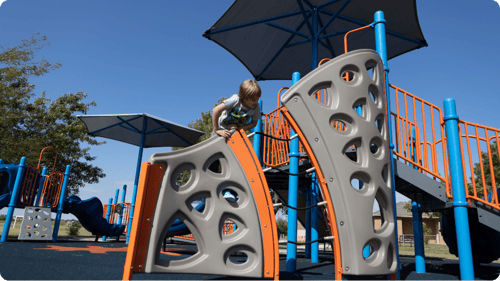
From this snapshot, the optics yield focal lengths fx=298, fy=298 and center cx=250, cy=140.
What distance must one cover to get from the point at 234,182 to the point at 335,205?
104 centimetres

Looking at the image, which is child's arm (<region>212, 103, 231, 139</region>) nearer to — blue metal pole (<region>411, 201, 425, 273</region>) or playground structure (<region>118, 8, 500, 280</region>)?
playground structure (<region>118, 8, 500, 280</region>)

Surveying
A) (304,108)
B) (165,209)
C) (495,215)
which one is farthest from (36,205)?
(495,215)

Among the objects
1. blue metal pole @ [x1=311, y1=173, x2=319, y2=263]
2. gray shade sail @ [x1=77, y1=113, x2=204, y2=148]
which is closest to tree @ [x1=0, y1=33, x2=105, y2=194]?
gray shade sail @ [x1=77, y1=113, x2=204, y2=148]

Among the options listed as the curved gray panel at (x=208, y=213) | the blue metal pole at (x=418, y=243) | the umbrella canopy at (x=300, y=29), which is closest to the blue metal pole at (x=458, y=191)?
the blue metal pole at (x=418, y=243)

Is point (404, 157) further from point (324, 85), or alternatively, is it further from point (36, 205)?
point (36, 205)

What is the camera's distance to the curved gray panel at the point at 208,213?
2.85 metres

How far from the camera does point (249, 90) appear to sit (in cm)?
321

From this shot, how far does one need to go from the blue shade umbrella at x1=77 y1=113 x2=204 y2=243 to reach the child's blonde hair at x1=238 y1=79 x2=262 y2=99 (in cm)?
758

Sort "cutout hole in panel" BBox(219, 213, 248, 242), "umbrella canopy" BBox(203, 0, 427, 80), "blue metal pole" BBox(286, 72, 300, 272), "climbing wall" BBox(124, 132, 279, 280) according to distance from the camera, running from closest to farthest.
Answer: "climbing wall" BBox(124, 132, 279, 280), "cutout hole in panel" BBox(219, 213, 248, 242), "blue metal pole" BBox(286, 72, 300, 272), "umbrella canopy" BBox(203, 0, 427, 80)

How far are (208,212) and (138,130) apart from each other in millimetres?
9434

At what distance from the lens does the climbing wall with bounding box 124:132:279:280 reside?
279 centimetres

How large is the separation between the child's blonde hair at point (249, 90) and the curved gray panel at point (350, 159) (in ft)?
1.09

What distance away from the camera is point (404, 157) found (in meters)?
4.62

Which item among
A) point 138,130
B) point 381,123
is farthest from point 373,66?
point 138,130
